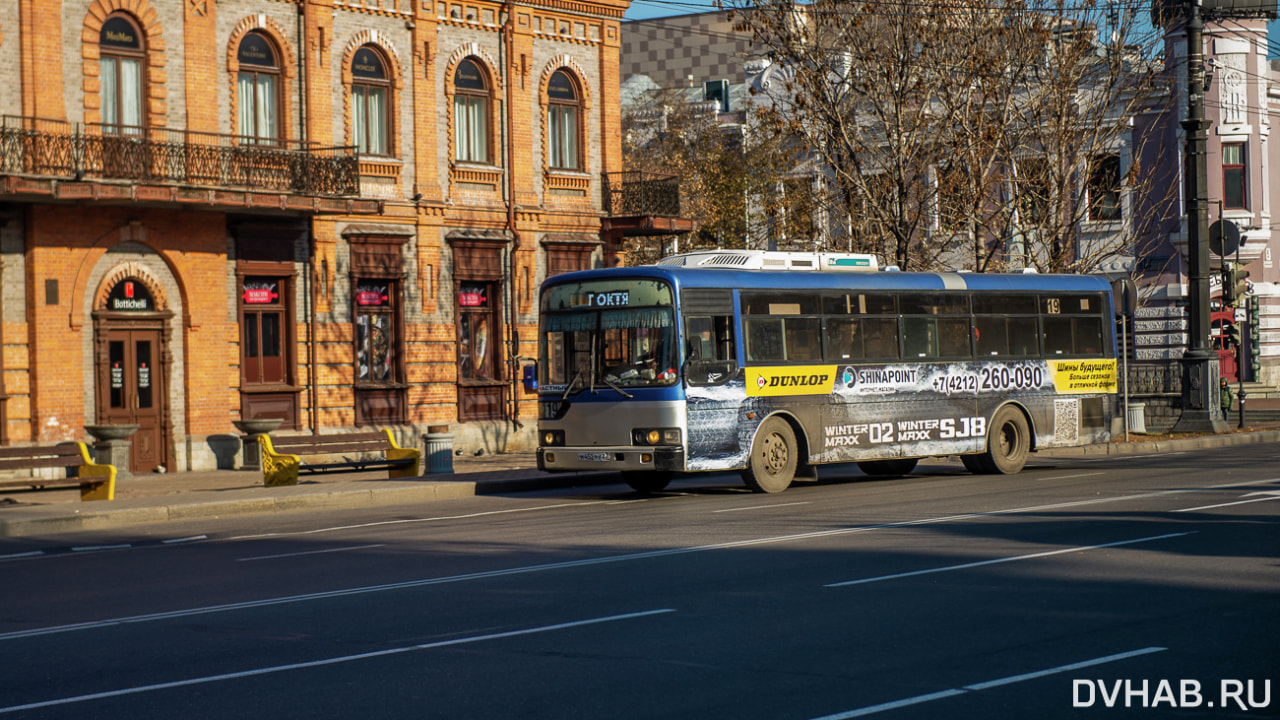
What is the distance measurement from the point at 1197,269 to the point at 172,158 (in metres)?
19.7

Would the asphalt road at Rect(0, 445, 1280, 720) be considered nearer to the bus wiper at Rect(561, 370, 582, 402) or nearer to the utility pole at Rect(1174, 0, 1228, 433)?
the bus wiper at Rect(561, 370, 582, 402)

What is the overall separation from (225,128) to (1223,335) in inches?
828

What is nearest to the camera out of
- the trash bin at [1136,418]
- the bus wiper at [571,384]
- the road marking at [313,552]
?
the road marking at [313,552]

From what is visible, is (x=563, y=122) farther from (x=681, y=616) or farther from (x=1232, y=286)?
(x=681, y=616)

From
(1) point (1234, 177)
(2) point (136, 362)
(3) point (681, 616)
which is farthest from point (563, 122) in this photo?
(3) point (681, 616)

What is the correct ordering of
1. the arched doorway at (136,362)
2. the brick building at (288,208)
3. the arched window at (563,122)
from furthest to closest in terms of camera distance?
the arched window at (563,122) → the arched doorway at (136,362) → the brick building at (288,208)

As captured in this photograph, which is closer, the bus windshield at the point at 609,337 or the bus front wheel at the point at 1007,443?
the bus windshield at the point at 609,337

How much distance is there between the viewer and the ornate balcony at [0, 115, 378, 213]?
24.4 m

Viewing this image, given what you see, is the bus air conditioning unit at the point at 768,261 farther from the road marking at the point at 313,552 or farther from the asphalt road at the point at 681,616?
the road marking at the point at 313,552

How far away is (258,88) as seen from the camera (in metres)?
28.9

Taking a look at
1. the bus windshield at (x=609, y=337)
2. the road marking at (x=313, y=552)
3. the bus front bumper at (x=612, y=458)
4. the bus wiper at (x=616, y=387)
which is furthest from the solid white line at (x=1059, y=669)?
the bus wiper at (x=616, y=387)

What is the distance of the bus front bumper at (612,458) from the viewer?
1895cm

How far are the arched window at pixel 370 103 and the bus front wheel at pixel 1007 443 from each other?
47.3 feet

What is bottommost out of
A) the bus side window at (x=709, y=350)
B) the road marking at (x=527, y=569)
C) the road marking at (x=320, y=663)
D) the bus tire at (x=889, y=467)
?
the bus tire at (x=889, y=467)
